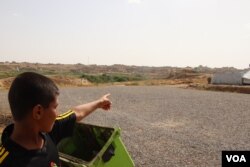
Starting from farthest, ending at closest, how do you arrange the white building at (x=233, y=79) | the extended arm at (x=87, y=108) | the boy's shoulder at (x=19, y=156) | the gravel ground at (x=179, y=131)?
the white building at (x=233, y=79) → the gravel ground at (x=179, y=131) → the extended arm at (x=87, y=108) → the boy's shoulder at (x=19, y=156)

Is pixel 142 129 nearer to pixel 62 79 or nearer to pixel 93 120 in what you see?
pixel 93 120

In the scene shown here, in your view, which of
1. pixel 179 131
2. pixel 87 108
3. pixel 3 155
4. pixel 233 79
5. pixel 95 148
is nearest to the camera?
pixel 3 155

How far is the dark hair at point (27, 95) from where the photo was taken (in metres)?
2.21

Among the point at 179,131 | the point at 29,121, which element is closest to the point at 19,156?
the point at 29,121

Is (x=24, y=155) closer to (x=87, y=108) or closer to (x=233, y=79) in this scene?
(x=87, y=108)

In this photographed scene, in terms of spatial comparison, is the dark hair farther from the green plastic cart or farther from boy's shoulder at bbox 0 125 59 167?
the green plastic cart

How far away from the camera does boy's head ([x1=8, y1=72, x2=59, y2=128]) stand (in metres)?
2.21

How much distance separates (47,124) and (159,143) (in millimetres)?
7669

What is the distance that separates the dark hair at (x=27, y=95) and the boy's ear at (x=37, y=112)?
2 centimetres

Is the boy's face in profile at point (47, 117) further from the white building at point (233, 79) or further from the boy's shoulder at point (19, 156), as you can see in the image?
the white building at point (233, 79)

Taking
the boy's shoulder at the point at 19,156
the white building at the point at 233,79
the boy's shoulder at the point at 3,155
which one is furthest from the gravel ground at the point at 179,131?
the white building at the point at 233,79

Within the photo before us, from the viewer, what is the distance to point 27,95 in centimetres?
221

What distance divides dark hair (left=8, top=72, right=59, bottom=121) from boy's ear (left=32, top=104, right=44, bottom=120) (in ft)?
0.07

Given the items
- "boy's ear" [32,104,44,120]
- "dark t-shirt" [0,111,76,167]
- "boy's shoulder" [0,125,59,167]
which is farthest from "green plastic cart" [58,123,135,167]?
"boy's ear" [32,104,44,120]
